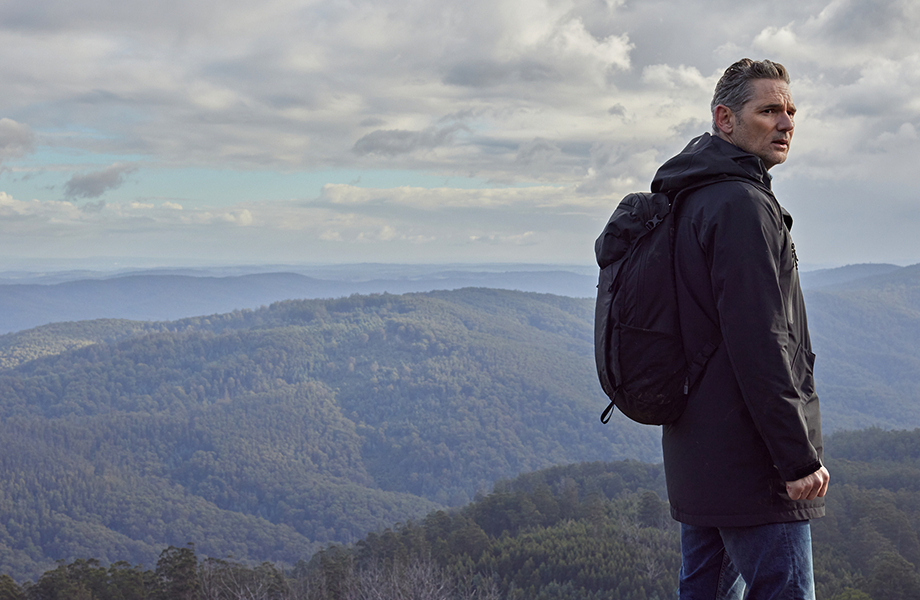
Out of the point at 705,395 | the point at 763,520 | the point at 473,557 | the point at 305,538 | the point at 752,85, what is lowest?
the point at 305,538

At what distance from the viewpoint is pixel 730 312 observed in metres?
2.29

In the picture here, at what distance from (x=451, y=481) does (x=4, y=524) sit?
7995 centimetres

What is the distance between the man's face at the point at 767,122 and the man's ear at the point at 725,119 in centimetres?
1

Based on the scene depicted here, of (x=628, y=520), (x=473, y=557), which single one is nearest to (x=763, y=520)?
(x=473, y=557)

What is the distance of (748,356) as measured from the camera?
2.25 m

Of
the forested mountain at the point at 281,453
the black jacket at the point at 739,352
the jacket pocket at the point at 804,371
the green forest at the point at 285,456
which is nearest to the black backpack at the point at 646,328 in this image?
the black jacket at the point at 739,352

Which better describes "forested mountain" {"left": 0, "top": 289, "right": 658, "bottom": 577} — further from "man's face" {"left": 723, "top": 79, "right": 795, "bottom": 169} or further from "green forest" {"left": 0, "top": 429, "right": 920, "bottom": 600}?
"man's face" {"left": 723, "top": 79, "right": 795, "bottom": 169}

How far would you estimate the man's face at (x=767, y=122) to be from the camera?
2.59 m

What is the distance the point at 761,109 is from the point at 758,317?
852 mm

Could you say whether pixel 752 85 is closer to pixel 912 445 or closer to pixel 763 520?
pixel 763 520

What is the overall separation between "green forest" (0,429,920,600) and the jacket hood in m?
27.9

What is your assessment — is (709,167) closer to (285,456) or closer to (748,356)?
(748,356)

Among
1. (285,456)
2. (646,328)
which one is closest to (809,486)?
(646,328)

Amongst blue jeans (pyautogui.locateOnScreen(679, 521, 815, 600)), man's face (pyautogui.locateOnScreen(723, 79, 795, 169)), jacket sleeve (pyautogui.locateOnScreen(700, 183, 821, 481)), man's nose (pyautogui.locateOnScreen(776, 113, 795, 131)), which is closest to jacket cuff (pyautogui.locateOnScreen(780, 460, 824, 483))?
jacket sleeve (pyautogui.locateOnScreen(700, 183, 821, 481))
